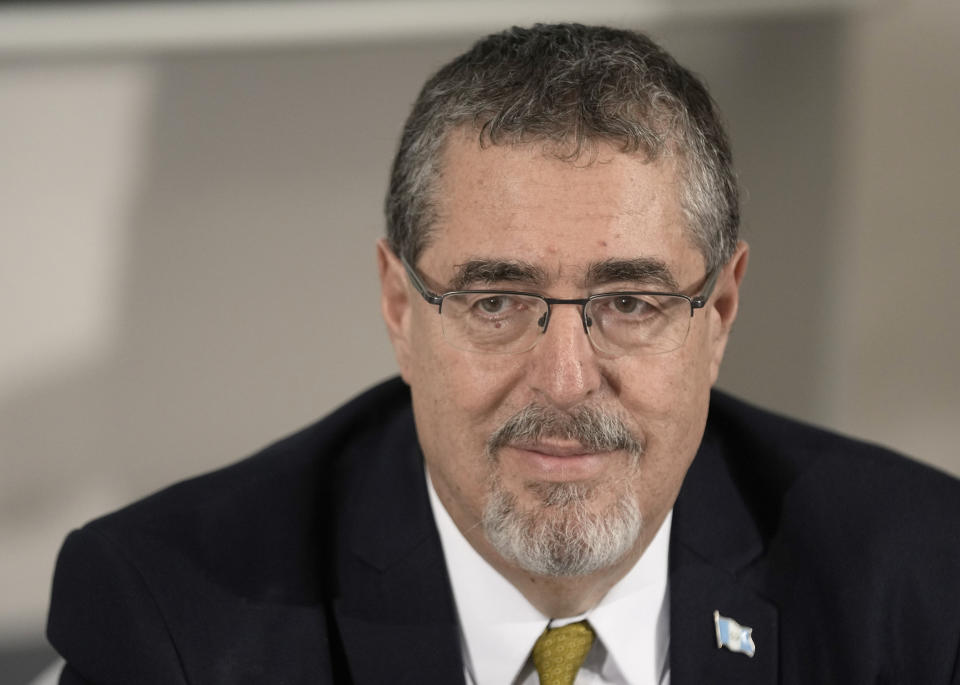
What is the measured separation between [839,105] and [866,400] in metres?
0.95

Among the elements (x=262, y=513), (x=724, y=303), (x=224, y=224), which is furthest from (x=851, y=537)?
(x=224, y=224)

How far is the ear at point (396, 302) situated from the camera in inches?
83.0

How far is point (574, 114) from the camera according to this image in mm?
1869

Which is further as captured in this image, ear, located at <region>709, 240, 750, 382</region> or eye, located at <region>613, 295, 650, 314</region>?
ear, located at <region>709, 240, 750, 382</region>

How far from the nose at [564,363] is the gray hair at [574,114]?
254mm

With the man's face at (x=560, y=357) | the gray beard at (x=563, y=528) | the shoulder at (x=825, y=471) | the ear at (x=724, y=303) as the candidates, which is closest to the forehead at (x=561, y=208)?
the man's face at (x=560, y=357)

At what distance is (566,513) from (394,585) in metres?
0.38

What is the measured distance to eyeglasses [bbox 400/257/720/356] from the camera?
1.86m

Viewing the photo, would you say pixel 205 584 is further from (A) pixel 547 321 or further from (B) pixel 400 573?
(A) pixel 547 321

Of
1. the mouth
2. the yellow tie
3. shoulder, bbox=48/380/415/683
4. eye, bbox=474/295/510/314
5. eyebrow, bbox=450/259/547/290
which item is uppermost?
eyebrow, bbox=450/259/547/290

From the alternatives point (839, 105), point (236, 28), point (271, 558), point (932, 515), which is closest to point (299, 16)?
point (236, 28)

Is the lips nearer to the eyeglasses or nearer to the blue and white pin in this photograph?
the eyeglasses

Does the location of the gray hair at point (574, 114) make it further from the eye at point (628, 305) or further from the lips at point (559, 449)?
the lips at point (559, 449)

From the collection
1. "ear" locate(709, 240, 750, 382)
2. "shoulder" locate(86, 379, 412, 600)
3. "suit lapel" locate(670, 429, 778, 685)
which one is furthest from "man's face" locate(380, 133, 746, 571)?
"shoulder" locate(86, 379, 412, 600)
